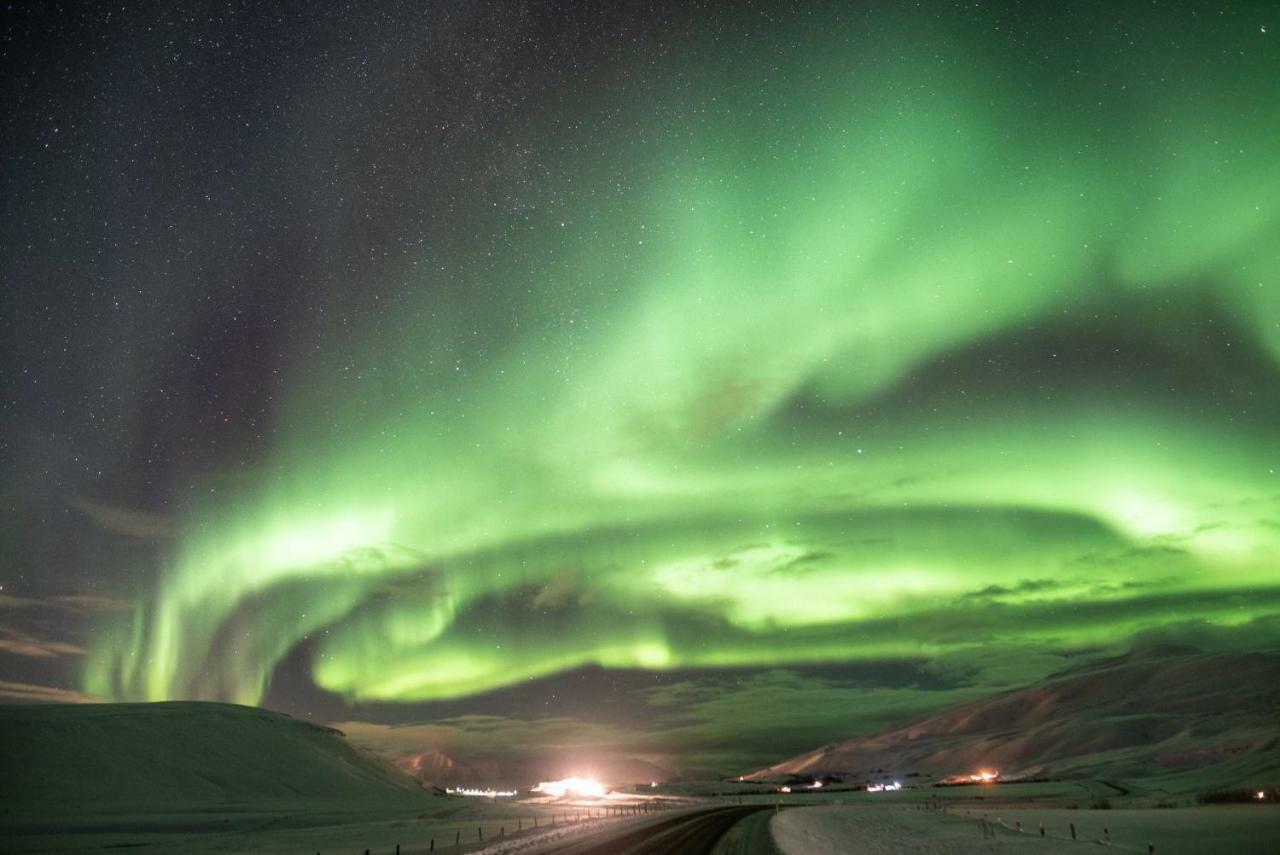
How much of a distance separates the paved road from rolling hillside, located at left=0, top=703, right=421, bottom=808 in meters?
88.6

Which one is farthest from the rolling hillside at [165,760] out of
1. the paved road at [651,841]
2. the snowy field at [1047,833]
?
the snowy field at [1047,833]

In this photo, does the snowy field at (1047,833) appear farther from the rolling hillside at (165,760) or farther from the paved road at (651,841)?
the rolling hillside at (165,760)

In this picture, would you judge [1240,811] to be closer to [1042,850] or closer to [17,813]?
[1042,850]

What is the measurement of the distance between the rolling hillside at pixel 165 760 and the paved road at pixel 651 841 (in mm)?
88610

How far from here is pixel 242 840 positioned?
233 feet

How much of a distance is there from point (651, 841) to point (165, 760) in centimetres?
12952

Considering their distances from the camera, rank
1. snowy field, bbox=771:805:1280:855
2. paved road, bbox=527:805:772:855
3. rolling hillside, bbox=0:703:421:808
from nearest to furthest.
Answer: paved road, bbox=527:805:772:855
snowy field, bbox=771:805:1280:855
rolling hillside, bbox=0:703:421:808

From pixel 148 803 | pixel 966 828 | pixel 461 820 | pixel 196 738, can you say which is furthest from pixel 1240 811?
pixel 196 738

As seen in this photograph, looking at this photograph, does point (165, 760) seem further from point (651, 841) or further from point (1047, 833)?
point (1047, 833)

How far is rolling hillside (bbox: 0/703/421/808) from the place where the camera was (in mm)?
128500

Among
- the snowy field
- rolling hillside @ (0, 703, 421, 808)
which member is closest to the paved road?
the snowy field

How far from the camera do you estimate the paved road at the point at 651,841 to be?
47.9 m

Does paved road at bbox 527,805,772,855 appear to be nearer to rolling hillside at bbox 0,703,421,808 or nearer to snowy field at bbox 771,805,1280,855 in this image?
snowy field at bbox 771,805,1280,855

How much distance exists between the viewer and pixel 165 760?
488 feet
